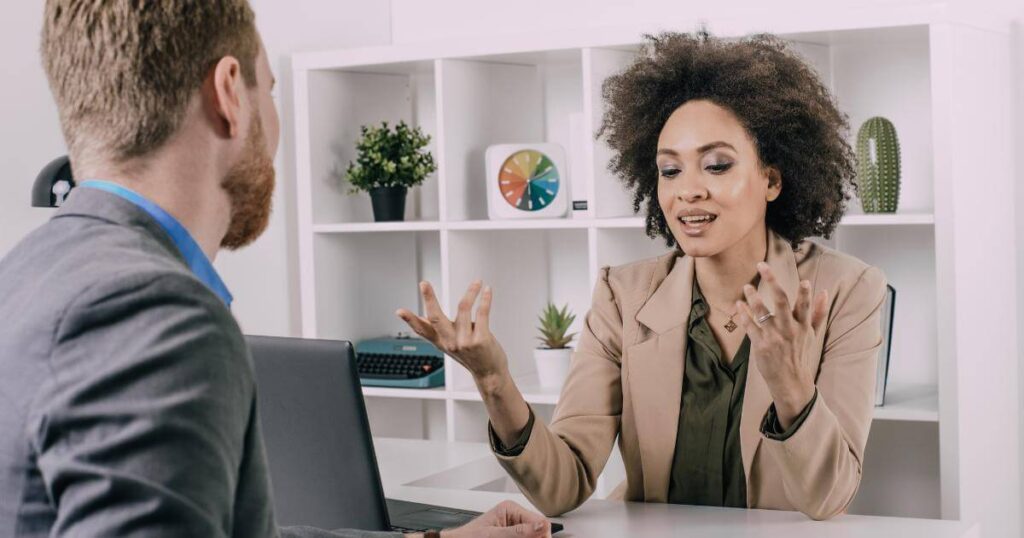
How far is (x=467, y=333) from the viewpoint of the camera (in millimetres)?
Result: 1755

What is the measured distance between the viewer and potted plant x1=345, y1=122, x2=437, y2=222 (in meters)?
3.57

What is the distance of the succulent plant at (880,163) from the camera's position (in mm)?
2869

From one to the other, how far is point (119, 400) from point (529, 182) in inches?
103

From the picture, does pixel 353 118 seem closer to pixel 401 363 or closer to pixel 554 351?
pixel 401 363

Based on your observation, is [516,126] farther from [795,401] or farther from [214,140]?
Result: [214,140]

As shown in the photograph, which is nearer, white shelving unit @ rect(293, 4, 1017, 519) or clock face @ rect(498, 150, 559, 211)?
white shelving unit @ rect(293, 4, 1017, 519)

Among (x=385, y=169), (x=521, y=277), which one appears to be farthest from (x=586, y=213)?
(x=385, y=169)

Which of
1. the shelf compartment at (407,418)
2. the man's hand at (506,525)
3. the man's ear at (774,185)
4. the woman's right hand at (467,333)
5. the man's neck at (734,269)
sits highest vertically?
the man's ear at (774,185)

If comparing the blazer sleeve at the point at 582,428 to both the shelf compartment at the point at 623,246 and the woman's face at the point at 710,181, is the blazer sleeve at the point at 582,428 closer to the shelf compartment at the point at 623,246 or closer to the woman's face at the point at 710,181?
the woman's face at the point at 710,181

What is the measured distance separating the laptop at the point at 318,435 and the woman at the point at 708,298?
33 centimetres

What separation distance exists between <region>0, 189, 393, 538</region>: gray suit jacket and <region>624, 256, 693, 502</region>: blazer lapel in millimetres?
1393

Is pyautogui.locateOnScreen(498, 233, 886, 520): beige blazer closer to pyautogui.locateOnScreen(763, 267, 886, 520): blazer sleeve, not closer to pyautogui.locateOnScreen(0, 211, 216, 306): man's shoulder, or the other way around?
pyautogui.locateOnScreen(763, 267, 886, 520): blazer sleeve

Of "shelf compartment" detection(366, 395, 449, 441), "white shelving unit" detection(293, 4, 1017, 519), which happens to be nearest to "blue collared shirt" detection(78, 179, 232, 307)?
"white shelving unit" detection(293, 4, 1017, 519)

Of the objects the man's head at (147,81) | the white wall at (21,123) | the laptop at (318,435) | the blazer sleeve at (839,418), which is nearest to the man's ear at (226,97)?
the man's head at (147,81)
